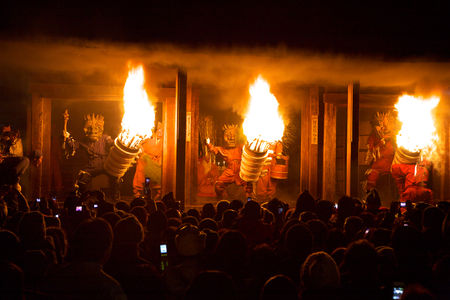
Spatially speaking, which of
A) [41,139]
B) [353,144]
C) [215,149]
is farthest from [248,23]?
[41,139]

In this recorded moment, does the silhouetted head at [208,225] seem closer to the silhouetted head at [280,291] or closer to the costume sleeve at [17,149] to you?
the silhouetted head at [280,291]

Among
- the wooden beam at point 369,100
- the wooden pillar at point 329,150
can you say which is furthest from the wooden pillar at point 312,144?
the wooden beam at point 369,100

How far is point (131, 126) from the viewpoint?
1512 centimetres

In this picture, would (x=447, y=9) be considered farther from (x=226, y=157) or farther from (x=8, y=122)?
(x=8, y=122)

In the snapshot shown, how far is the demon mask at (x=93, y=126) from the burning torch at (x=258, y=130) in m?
4.73

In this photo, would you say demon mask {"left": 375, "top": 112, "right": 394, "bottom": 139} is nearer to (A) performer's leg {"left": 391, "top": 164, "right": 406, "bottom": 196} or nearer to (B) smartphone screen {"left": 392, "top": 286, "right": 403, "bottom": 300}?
(A) performer's leg {"left": 391, "top": 164, "right": 406, "bottom": 196}

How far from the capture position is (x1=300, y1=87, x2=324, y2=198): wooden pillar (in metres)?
16.0

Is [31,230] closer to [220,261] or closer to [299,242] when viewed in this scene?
[220,261]

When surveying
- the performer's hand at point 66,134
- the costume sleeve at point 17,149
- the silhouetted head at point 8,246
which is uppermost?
the performer's hand at point 66,134

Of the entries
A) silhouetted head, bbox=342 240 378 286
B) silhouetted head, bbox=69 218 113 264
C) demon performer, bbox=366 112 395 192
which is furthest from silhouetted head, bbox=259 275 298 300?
demon performer, bbox=366 112 395 192

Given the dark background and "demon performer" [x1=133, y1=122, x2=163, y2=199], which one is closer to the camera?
the dark background

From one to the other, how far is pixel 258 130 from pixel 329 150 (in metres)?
2.53

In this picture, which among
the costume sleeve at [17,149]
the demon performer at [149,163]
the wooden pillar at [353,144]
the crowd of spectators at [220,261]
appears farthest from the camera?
the demon performer at [149,163]

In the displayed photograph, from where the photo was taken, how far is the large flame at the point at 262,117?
1592cm
